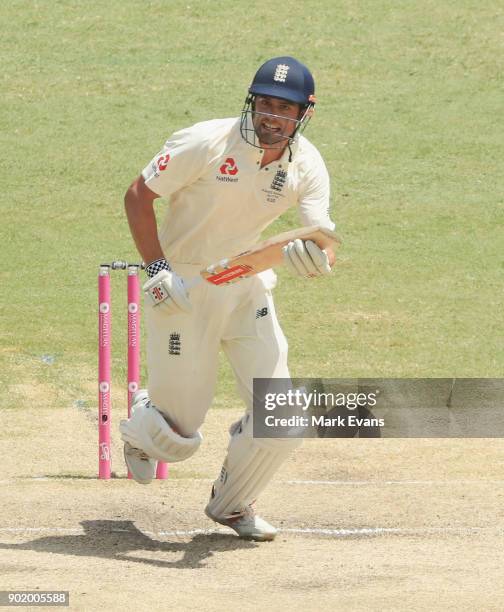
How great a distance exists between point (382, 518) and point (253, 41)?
1225 cm

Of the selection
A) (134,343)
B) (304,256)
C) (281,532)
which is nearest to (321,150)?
(134,343)

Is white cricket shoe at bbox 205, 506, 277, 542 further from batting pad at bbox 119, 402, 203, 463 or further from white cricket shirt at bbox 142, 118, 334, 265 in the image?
white cricket shirt at bbox 142, 118, 334, 265

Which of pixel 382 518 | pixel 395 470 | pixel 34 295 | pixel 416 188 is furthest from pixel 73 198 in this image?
pixel 382 518

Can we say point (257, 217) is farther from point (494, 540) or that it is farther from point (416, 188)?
point (416, 188)

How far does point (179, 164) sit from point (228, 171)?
0.79ft

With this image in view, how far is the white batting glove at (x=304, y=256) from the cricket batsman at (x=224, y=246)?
10.6 inches

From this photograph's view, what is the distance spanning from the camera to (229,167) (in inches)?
263

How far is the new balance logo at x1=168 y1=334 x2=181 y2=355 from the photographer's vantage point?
677 cm

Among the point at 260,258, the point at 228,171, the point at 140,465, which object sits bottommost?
the point at 140,465

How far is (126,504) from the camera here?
25.1ft

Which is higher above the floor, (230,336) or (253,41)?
(253,41)

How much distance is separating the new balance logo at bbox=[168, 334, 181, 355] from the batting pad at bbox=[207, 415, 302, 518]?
480mm

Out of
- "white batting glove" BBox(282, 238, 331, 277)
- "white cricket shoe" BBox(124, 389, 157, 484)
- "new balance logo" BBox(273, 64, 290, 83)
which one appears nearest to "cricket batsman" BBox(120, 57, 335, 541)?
"new balance logo" BBox(273, 64, 290, 83)

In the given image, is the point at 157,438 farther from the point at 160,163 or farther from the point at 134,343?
the point at 134,343
